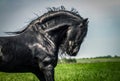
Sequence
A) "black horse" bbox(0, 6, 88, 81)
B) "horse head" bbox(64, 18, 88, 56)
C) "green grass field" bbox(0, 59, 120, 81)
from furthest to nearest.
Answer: "green grass field" bbox(0, 59, 120, 81) → "horse head" bbox(64, 18, 88, 56) → "black horse" bbox(0, 6, 88, 81)

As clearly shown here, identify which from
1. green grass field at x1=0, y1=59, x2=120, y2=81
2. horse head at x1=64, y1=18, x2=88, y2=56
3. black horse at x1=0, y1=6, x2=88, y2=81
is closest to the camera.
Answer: black horse at x1=0, y1=6, x2=88, y2=81

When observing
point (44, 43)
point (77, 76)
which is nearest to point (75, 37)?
point (44, 43)

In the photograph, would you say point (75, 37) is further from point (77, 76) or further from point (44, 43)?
point (77, 76)

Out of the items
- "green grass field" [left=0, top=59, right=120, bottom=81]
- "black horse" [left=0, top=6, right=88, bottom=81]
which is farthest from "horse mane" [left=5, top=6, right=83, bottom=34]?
"green grass field" [left=0, top=59, right=120, bottom=81]

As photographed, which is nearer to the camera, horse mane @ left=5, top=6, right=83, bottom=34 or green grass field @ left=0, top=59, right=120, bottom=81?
horse mane @ left=5, top=6, right=83, bottom=34

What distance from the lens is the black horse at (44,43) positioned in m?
8.45

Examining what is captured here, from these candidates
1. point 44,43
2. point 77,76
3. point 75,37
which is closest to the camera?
point 44,43

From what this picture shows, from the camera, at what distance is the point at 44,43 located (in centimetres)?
855

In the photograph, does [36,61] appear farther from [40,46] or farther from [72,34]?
[72,34]

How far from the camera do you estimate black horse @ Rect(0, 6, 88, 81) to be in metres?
8.45

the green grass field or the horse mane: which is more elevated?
the horse mane

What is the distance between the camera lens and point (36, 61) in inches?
334

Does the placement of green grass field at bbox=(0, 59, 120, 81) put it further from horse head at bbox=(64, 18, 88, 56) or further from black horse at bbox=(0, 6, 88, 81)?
black horse at bbox=(0, 6, 88, 81)

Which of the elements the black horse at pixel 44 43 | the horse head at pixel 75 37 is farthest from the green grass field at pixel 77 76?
the black horse at pixel 44 43
